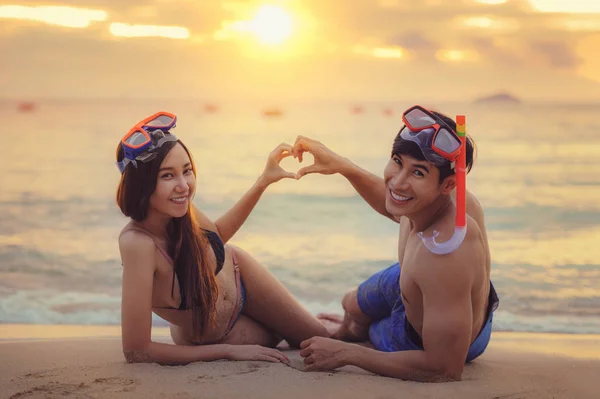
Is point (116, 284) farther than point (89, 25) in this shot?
No

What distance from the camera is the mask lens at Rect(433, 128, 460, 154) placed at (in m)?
4.18

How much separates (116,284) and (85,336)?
7.29ft

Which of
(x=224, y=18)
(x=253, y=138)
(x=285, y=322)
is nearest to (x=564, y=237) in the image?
(x=285, y=322)

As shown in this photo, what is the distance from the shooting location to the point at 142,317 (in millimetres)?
4336

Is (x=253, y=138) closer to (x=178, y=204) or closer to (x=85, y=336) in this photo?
(x=85, y=336)

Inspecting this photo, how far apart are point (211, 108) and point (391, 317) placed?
2264 centimetres

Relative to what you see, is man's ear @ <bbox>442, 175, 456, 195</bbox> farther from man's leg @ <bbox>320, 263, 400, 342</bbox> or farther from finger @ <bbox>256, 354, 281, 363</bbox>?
finger @ <bbox>256, 354, 281, 363</bbox>

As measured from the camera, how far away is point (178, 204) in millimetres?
4531

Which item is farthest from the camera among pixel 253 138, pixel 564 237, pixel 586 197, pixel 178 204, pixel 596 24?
pixel 596 24

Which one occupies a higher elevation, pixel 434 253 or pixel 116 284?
pixel 434 253

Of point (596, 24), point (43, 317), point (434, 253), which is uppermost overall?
point (596, 24)

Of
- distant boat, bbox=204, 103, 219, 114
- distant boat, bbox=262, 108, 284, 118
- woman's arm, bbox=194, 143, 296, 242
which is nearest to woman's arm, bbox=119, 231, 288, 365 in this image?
woman's arm, bbox=194, 143, 296, 242

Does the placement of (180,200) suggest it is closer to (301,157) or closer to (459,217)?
(301,157)

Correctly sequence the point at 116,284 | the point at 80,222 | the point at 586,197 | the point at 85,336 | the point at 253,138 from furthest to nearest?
the point at 253,138, the point at 586,197, the point at 80,222, the point at 116,284, the point at 85,336
